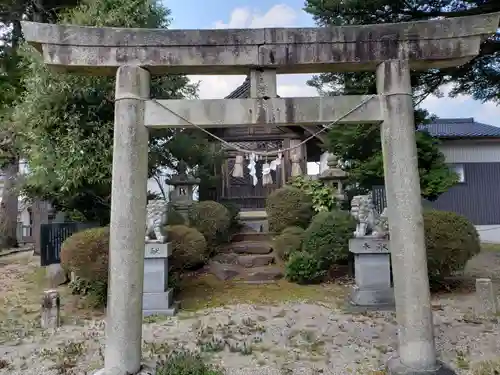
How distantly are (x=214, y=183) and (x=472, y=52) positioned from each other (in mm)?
10419

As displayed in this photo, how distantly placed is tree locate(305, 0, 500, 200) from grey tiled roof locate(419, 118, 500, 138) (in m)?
7.69

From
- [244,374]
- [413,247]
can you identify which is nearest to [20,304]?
[244,374]

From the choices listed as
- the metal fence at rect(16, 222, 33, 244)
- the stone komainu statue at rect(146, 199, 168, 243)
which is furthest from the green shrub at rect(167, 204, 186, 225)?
the metal fence at rect(16, 222, 33, 244)

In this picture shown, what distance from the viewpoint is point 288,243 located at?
964 centimetres

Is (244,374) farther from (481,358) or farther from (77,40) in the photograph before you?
(77,40)

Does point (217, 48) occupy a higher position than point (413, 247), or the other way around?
point (217, 48)

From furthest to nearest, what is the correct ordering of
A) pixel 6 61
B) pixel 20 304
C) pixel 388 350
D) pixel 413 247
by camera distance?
pixel 6 61, pixel 20 304, pixel 388 350, pixel 413 247

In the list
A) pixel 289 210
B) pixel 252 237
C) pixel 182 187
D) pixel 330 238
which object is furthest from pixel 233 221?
pixel 330 238

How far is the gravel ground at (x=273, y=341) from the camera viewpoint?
4.88 meters

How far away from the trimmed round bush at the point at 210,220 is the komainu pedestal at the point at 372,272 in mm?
3945

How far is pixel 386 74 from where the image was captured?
4242 mm

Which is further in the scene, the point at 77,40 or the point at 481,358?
the point at 481,358

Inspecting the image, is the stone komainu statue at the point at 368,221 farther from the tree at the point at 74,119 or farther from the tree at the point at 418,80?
the tree at the point at 74,119

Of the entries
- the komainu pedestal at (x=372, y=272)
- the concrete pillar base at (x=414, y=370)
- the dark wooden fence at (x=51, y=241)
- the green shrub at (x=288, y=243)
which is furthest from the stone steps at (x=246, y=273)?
the concrete pillar base at (x=414, y=370)
